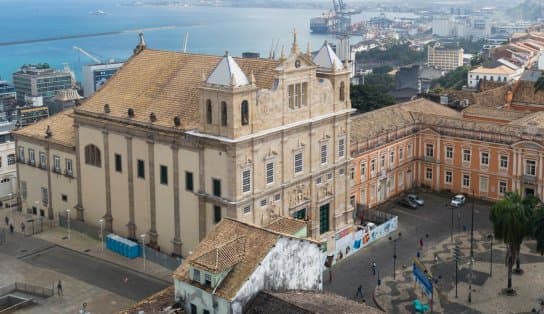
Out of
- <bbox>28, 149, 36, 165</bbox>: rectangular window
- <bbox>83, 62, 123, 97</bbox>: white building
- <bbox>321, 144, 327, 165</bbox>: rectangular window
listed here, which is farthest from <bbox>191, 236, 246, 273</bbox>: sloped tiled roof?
<bbox>83, 62, 123, 97</bbox>: white building

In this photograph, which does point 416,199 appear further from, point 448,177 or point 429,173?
point 429,173

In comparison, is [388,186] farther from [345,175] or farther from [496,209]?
[496,209]

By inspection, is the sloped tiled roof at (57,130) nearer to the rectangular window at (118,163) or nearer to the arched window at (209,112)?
the rectangular window at (118,163)

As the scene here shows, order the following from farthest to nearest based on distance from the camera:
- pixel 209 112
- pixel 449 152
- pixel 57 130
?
1. pixel 449 152
2. pixel 57 130
3. pixel 209 112

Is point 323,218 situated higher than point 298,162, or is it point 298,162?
point 298,162

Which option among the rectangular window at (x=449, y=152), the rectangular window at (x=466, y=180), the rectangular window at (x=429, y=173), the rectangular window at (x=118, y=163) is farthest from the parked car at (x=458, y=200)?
the rectangular window at (x=118, y=163)

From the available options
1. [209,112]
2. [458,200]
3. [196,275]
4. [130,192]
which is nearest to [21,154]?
[130,192]

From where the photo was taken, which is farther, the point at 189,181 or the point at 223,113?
the point at 189,181
